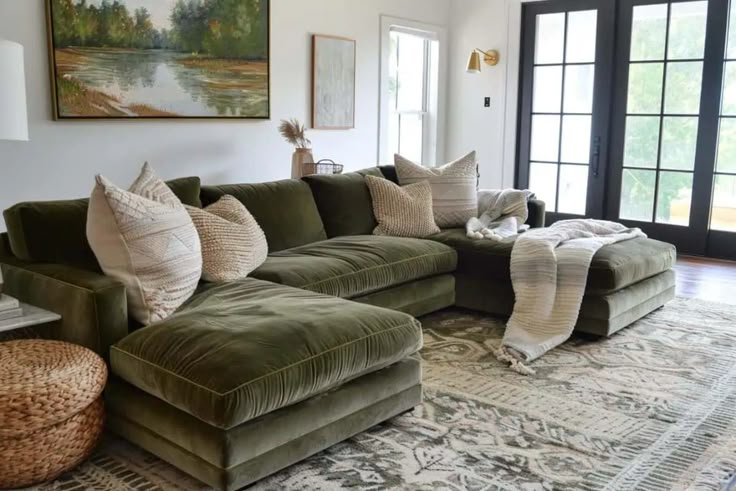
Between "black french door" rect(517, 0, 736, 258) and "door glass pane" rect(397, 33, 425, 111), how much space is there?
1246mm

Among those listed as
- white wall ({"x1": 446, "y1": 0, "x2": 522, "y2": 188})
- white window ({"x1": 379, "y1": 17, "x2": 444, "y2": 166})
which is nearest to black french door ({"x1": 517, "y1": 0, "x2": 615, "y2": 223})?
white wall ({"x1": 446, "y1": 0, "x2": 522, "y2": 188})

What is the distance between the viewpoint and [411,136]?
731cm

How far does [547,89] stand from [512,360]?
407 centimetres

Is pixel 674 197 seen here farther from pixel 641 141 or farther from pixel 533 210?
pixel 533 210

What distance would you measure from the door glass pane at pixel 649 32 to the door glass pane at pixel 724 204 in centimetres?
115

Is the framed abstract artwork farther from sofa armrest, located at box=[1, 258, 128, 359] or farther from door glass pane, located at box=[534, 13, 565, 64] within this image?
sofa armrest, located at box=[1, 258, 128, 359]

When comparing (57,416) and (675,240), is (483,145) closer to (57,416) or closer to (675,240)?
(675,240)

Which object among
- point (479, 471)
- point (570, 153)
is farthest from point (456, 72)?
point (479, 471)

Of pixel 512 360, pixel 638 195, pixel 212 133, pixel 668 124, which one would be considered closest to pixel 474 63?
pixel 668 124

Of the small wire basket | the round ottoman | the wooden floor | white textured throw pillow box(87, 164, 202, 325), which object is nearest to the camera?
the round ottoman

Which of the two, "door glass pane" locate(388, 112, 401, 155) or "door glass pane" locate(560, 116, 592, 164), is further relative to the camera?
"door glass pane" locate(388, 112, 401, 155)

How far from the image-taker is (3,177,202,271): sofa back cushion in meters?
2.84

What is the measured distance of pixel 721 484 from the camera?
7.59 feet

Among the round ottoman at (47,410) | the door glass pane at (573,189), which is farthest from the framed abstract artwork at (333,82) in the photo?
the round ottoman at (47,410)
